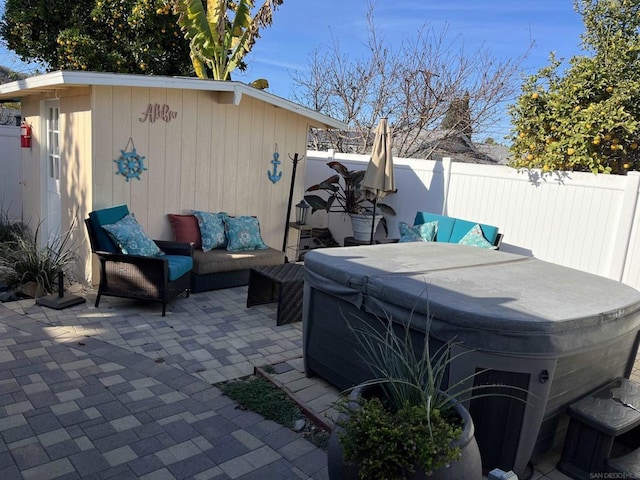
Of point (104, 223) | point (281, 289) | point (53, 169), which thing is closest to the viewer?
point (281, 289)

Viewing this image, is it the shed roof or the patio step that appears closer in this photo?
the patio step

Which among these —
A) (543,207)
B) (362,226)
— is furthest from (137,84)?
(543,207)

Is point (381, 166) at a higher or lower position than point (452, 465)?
higher

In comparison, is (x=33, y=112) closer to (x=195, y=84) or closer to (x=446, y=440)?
(x=195, y=84)

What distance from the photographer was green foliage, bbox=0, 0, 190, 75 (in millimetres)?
11320

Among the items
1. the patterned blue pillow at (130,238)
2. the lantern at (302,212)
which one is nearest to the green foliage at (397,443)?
the patterned blue pillow at (130,238)

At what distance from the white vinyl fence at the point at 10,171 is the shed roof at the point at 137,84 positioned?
73.8 inches

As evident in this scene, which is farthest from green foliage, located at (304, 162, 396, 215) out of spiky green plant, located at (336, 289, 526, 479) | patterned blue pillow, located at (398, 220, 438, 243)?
spiky green plant, located at (336, 289, 526, 479)

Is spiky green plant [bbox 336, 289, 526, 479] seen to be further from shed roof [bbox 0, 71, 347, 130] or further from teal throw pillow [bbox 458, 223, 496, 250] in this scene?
shed roof [bbox 0, 71, 347, 130]

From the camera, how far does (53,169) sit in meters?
6.98

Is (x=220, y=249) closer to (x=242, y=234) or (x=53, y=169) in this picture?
(x=242, y=234)

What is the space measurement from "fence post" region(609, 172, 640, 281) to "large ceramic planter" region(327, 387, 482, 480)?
4709mm

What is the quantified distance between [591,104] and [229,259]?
16.6 ft

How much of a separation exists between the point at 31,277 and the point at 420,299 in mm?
4873
